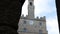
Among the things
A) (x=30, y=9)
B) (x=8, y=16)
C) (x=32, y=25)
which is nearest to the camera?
(x=8, y=16)

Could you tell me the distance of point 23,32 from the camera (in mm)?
25688

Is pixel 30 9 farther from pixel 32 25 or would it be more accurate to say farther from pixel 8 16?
pixel 8 16

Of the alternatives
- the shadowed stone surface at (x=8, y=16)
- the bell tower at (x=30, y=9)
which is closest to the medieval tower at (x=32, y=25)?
the bell tower at (x=30, y=9)

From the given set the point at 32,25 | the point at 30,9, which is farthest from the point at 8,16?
the point at 30,9

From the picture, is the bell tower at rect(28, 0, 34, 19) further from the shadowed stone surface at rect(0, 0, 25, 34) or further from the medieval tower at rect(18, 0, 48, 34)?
the shadowed stone surface at rect(0, 0, 25, 34)

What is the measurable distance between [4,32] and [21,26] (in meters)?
25.2

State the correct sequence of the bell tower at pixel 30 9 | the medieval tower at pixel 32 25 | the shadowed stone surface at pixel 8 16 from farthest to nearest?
1. the bell tower at pixel 30 9
2. the medieval tower at pixel 32 25
3. the shadowed stone surface at pixel 8 16

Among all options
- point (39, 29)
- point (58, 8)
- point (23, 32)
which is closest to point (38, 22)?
point (39, 29)

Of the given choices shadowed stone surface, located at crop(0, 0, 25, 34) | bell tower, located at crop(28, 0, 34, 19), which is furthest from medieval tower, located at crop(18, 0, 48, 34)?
shadowed stone surface, located at crop(0, 0, 25, 34)

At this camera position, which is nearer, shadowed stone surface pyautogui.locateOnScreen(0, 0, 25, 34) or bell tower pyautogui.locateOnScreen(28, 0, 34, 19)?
shadowed stone surface pyautogui.locateOnScreen(0, 0, 25, 34)

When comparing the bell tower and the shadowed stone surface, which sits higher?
the bell tower

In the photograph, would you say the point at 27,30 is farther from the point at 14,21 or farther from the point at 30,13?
the point at 14,21

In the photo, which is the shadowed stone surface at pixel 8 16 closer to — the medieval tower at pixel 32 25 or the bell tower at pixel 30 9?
the medieval tower at pixel 32 25

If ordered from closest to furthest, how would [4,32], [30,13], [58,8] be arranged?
[4,32], [58,8], [30,13]
